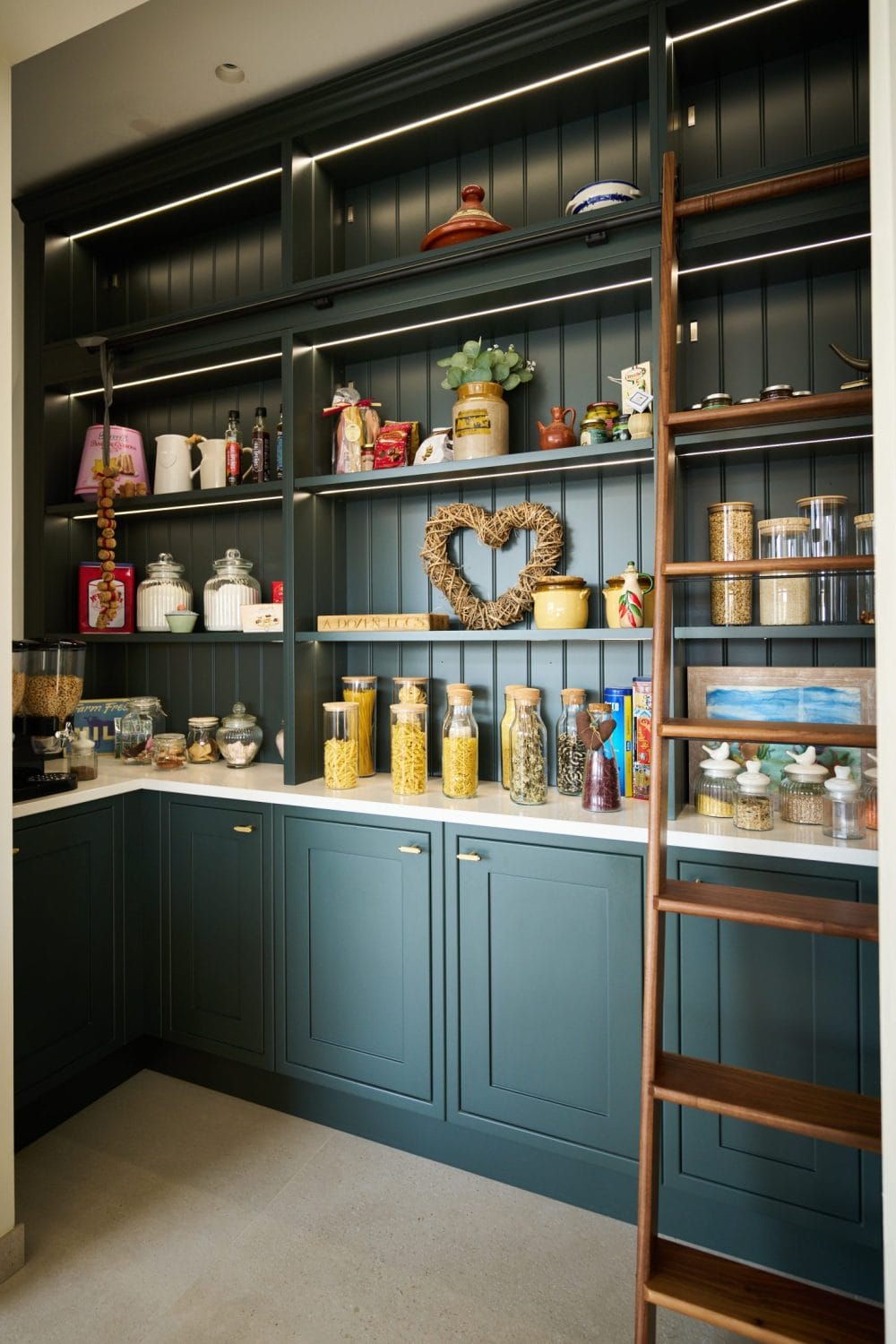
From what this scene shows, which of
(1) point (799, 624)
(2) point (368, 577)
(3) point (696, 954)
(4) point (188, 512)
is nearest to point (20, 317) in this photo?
(4) point (188, 512)

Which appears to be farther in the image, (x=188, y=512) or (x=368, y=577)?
(x=188, y=512)

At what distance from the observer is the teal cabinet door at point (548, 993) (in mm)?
1804

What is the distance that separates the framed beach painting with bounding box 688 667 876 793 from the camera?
1.85 m

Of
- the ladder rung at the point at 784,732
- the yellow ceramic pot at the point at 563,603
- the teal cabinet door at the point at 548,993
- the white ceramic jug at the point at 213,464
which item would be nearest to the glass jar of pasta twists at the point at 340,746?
the teal cabinet door at the point at 548,993

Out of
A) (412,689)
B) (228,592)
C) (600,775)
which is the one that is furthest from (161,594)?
(600,775)

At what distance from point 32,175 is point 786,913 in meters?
3.34

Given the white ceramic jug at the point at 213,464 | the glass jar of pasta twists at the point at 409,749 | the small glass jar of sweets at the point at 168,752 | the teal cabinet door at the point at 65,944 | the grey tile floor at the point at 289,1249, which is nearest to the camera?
the grey tile floor at the point at 289,1249

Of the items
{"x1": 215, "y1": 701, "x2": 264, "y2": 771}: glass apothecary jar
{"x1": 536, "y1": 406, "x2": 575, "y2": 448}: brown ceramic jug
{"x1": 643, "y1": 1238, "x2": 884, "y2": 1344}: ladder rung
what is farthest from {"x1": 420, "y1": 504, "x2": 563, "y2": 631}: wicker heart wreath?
{"x1": 643, "y1": 1238, "x2": 884, "y2": 1344}: ladder rung

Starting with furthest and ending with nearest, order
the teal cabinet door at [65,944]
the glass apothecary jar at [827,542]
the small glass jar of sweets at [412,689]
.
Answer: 1. the small glass jar of sweets at [412,689]
2. the teal cabinet door at [65,944]
3. the glass apothecary jar at [827,542]

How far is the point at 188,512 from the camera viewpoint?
2883 mm

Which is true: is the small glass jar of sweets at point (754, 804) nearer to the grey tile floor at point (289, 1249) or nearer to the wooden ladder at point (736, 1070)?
the wooden ladder at point (736, 1070)

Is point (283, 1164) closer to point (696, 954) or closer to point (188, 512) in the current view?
point (696, 954)

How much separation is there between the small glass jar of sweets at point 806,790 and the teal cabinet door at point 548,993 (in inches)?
16.0

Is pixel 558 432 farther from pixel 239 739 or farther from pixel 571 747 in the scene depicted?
pixel 239 739
